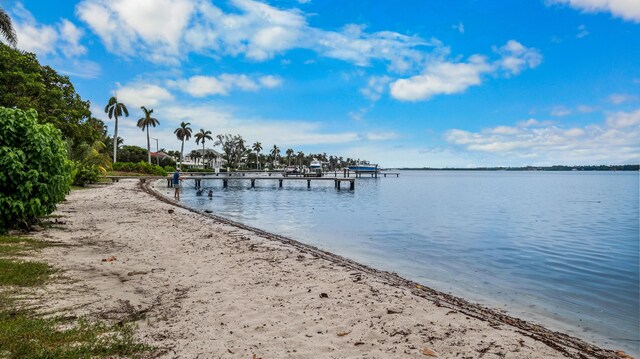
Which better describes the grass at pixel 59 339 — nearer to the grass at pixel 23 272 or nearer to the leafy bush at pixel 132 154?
the grass at pixel 23 272

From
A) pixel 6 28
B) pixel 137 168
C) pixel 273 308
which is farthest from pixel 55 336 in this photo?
pixel 137 168

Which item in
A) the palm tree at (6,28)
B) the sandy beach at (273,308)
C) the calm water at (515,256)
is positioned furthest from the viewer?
the palm tree at (6,28)

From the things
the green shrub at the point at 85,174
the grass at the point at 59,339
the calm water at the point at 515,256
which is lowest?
the calm water at the point at 515,256

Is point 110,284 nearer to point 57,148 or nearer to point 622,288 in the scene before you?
point 57,148

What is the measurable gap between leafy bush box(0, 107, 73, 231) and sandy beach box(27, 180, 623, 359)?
126 centimetres

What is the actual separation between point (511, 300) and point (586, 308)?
169cm

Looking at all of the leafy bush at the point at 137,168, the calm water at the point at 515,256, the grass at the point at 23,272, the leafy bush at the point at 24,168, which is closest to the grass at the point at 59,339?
the grass at the point at 23,272

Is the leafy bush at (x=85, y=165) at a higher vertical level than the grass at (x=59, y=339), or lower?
higher

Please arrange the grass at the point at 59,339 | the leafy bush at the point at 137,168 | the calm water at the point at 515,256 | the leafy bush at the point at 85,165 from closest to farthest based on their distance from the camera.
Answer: the grass at the point at 59,339 → the calm water at the point at 515,256 → the leafy bush at the point at 85,165 → the leafy bush at the point at 137,168

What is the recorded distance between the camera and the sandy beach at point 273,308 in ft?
17.2

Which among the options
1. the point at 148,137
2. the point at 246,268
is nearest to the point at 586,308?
the point at 246,268

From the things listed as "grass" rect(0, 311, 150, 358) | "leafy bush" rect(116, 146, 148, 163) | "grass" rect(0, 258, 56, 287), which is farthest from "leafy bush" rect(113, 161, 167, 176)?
"grass" rect(0, 311, 150, 358)

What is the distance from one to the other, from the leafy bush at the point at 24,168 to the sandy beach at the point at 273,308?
1.26m

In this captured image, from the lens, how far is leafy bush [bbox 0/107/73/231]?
10805 millimetres
